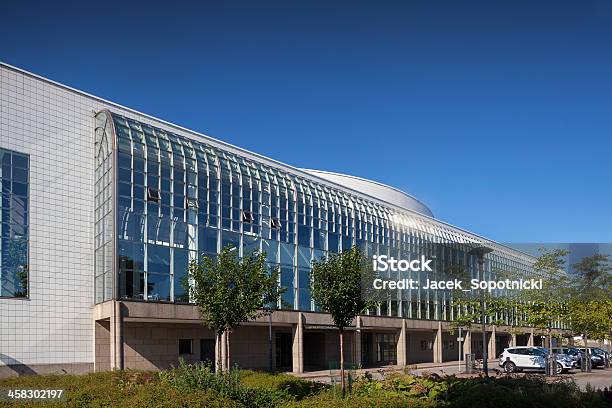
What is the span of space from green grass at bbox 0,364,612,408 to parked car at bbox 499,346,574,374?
88.5 ft

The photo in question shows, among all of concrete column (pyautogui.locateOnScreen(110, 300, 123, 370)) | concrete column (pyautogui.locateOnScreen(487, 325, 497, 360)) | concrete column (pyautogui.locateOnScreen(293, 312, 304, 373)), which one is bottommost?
concrete column (pyautogui.locateOnScreen(487, 325, 497, 360))

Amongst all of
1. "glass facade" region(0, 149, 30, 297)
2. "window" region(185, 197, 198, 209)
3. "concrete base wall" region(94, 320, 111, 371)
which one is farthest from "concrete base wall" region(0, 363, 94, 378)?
"window" region(185, 197, 198, 209)

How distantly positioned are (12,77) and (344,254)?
752 inches

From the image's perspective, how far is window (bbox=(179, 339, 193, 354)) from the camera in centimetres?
4108

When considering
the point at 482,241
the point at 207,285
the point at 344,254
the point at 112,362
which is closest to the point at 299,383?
the point at 344,254

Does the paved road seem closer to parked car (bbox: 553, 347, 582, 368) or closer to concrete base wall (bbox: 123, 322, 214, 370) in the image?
parked car (bbox: 553, 347, 582, 368)

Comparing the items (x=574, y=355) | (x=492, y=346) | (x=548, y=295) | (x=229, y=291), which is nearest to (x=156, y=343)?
(x=229, y=291)

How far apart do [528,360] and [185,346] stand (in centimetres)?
2092

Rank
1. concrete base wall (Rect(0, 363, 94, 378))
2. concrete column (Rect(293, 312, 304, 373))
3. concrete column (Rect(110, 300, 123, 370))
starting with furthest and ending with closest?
concrete column (Rect(293, 312, 304, 373)) < concrete column (Rect(110, 300, 123, 370)) < concrete base wall (Rect(0, 363, 94, 378))

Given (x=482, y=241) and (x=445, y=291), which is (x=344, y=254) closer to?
(x=445, y=291)

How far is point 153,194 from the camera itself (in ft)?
125

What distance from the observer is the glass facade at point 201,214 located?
36.8 metres

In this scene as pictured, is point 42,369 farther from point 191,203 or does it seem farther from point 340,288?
point 340,288

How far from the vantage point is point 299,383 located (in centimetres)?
2356
